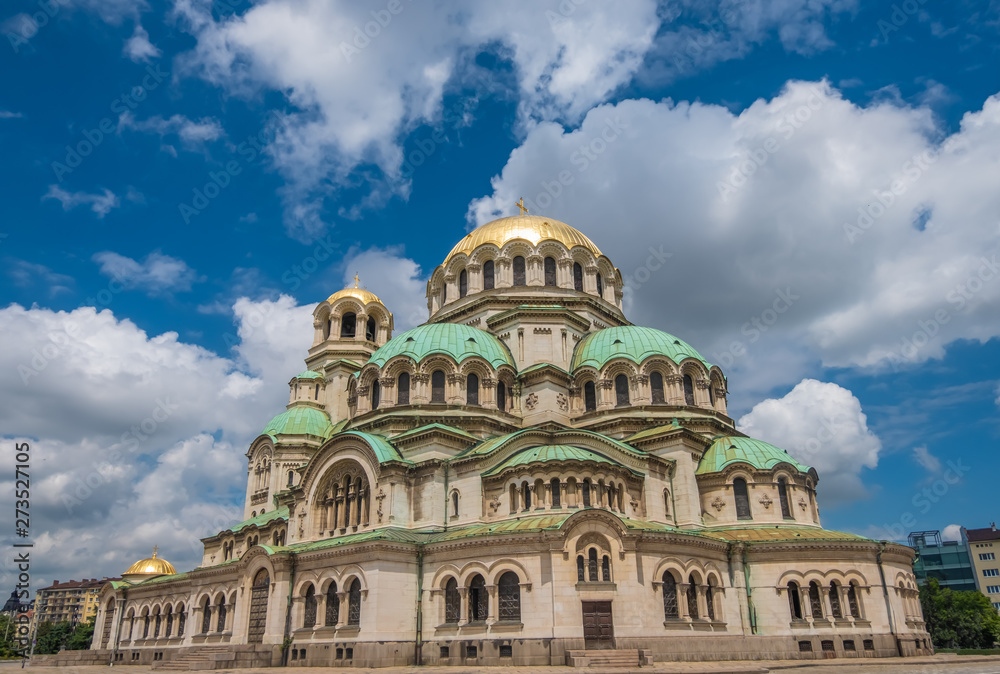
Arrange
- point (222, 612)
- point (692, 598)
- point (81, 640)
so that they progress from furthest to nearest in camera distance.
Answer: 1. point (81, 640)
2. point (222, 612)
3. point (692, 598)

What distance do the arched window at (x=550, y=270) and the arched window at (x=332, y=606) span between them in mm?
21498

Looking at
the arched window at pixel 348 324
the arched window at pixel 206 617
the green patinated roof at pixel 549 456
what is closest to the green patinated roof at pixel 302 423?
the arched window at pixel 348 324

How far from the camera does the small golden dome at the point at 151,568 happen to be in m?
56.1

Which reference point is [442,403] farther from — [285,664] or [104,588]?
[104,588]

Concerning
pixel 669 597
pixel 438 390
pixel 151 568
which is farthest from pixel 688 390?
pixel 151 568

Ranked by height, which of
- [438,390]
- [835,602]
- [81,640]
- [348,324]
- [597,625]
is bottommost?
[597,625]

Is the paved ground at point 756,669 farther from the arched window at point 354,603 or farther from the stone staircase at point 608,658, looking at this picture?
the arched window at point 354,603

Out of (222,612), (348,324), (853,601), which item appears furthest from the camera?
(348,324)

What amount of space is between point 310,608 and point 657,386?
19587 mm

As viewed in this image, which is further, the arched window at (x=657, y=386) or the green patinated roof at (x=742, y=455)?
the arched window at (x=657, y=386)

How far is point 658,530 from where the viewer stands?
28562 mm

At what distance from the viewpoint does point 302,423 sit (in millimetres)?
45656

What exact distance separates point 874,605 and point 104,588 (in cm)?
4373

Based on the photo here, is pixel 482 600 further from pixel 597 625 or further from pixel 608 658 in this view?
pixel 608 658
